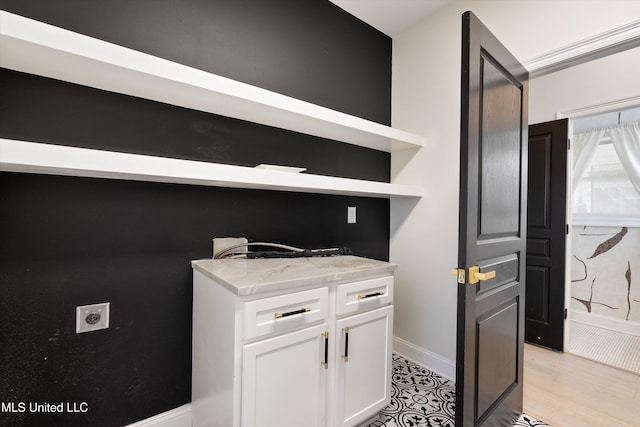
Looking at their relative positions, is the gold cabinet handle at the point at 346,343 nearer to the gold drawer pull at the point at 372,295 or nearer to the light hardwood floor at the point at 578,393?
the gold drawer pull at the point at 372,295

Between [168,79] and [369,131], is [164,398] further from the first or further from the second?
[369,131]

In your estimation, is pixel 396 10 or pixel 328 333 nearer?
pixel 328 333

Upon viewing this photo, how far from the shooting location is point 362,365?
147cm

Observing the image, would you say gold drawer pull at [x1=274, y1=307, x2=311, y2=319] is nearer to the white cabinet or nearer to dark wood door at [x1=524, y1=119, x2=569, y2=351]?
the white cabinet

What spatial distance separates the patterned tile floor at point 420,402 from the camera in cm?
161

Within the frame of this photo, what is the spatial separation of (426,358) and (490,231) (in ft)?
4.29

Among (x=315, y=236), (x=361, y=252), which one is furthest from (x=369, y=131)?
(x=361, y=252)

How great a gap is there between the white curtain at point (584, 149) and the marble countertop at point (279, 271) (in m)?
3.18

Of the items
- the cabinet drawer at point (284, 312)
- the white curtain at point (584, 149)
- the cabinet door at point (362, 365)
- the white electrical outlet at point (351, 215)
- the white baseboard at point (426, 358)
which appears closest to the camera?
the cabinet drawer at point (284, 312)

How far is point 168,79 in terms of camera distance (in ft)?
3.97

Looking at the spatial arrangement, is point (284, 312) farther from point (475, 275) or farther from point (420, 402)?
point (420, 402)

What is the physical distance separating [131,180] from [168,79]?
1.71 ft

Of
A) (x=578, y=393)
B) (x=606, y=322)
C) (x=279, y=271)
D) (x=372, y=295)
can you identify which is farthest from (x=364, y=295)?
(x=606, y=322)

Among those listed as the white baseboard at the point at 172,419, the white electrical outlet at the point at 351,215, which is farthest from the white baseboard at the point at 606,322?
the white baseboard at the point at 172,419
